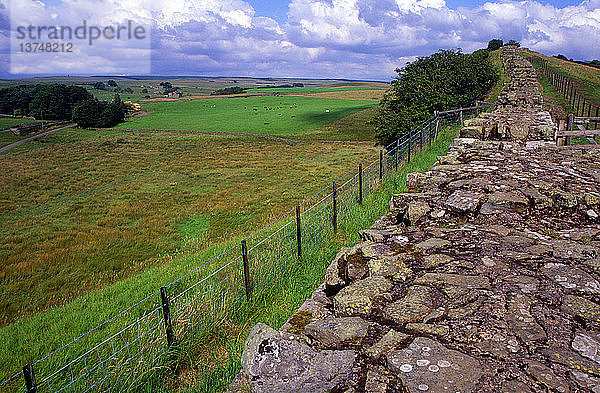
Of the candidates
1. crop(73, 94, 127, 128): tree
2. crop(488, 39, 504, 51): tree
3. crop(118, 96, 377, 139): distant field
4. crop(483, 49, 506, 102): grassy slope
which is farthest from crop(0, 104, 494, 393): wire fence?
crop(73, 94, 127, 128): tree

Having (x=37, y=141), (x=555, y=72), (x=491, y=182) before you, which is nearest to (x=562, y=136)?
(x=491, y=182)

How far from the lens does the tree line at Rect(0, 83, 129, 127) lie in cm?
8831

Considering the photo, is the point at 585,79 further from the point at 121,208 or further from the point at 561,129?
the point at 121,208

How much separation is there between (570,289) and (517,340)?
50.3 inches

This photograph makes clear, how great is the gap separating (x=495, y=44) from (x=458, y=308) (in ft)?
276

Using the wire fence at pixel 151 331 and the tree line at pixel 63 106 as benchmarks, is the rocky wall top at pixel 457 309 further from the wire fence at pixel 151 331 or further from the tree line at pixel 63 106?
the tree line at pixel 63 106

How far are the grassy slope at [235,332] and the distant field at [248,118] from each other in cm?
5884

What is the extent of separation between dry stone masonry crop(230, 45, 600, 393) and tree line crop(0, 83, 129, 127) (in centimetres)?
9443

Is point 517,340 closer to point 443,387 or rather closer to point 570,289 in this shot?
point 443,387

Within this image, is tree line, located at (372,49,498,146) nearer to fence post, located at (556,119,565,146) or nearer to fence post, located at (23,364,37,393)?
fence post, located at (556,119,565,146)

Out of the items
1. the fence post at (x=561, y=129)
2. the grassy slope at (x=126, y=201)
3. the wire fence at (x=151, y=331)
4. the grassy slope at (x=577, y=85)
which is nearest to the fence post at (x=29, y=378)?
the wire fence at (x=151, y=331)

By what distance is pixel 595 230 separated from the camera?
5.83 m

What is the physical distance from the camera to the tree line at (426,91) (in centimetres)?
2661

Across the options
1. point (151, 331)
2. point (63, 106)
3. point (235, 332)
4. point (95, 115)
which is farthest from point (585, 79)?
point (63, 106)
